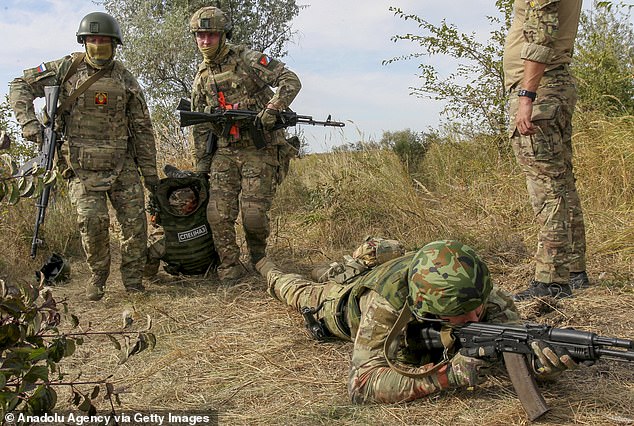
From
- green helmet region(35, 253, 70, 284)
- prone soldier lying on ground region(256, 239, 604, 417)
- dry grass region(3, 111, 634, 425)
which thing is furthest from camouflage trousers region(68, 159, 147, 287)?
prone soldier lying on ground region(256, 239, 604, 417)

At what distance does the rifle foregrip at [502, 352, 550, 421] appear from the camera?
276 centimetres

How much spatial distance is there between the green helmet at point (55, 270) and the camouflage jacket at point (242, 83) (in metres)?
1.88

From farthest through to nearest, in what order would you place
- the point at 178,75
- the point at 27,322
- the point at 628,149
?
the point at 178,75 → the point at 628,149 → the point at 27,322

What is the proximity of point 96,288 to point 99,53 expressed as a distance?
1929 millimetres

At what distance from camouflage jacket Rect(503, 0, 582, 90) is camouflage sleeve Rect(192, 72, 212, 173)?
2.67 metres

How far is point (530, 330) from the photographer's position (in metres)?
2.74

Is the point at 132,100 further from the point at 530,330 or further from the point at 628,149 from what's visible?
the point at 628,149

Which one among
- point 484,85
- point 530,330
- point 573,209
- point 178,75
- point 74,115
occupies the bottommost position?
point 530,330

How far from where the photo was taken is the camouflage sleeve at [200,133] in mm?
5858

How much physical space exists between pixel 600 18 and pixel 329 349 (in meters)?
7.72

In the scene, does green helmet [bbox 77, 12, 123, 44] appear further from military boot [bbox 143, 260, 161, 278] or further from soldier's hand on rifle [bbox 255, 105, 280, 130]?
military boot [bbox 143, 260, 161, 278]

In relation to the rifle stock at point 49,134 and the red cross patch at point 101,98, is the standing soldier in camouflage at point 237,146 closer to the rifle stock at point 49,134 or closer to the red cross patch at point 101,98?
the red cross patch at point 101,98

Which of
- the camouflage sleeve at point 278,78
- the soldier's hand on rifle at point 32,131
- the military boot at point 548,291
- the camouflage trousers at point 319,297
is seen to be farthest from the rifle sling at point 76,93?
the military boot at point 548,291

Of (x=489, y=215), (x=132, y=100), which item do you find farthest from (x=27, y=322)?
(x=489, y=215)
